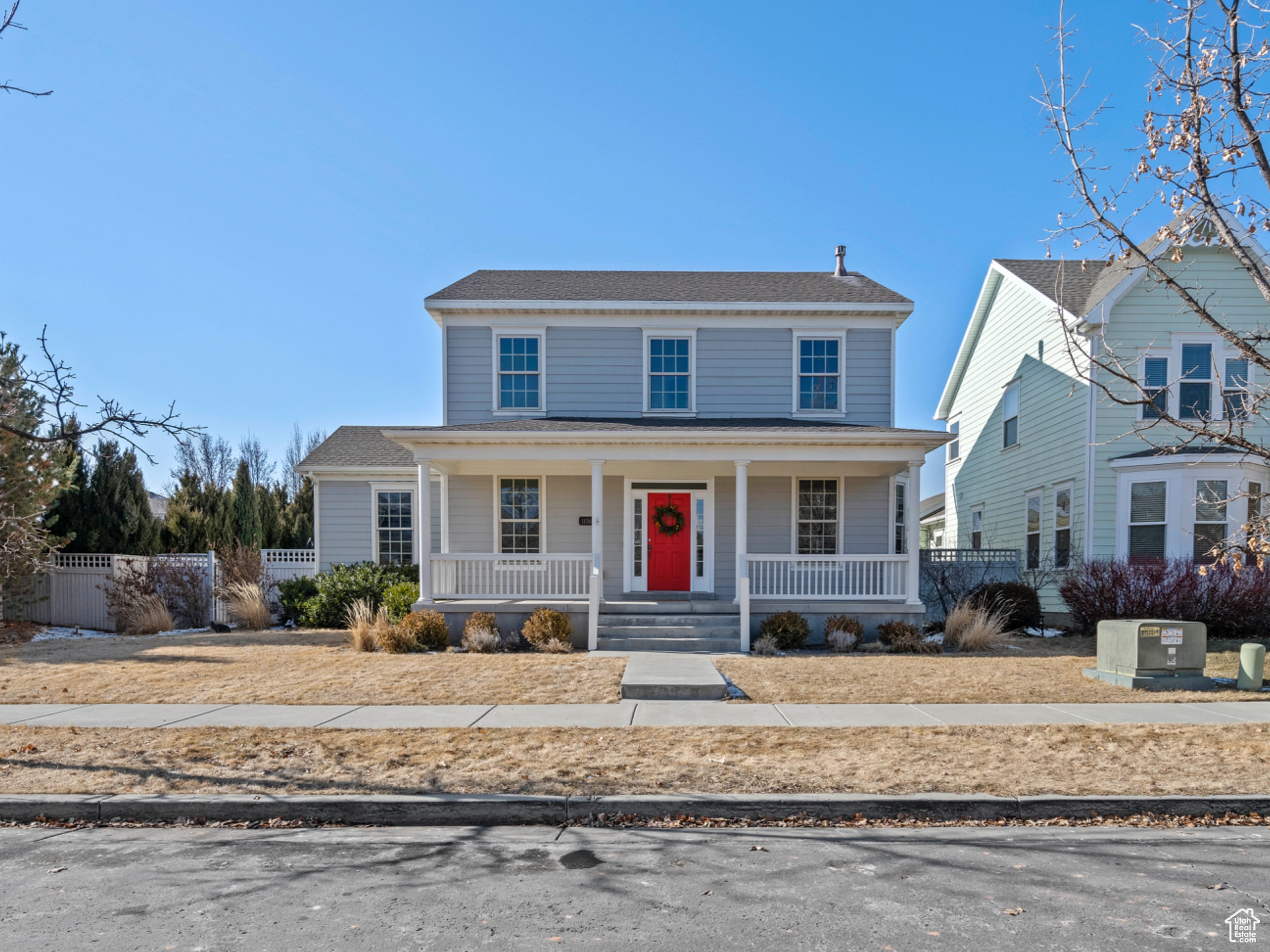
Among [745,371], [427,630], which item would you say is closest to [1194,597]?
[745,371]

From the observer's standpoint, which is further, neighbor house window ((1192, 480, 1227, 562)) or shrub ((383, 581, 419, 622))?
neighbor house window ((1192, 480, 1227, 562))

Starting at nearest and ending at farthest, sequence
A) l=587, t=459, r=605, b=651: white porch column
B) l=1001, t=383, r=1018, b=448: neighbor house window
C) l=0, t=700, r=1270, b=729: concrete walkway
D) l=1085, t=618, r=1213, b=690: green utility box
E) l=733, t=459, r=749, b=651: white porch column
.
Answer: l=0, t=700, r=1270, b=729: concrete walkway
l=1085, t=618, r=1213, b=690: green utility box
l=587, t=459, r=605, b=651: white porch column
l=733, t=459, r=749, b=651: white porch column
l=1001, t=383, r=1018, b=448: neighbor house window

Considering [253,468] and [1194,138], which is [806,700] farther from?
[253,468]

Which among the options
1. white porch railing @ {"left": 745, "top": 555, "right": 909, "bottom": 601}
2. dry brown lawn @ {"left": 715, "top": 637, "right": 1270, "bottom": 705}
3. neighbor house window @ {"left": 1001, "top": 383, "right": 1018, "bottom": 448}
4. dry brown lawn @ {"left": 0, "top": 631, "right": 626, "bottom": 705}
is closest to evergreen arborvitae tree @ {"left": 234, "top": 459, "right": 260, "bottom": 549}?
dry brown lawn @ {"left": 0, "top": 631, "right": 626, "bottom": 705}

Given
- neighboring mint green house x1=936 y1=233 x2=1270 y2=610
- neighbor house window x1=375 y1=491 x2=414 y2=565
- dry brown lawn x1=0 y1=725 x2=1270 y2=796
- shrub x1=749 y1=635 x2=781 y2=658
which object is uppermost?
neighboring mint green house x1=936 y1=233 x2=1270 y2=610

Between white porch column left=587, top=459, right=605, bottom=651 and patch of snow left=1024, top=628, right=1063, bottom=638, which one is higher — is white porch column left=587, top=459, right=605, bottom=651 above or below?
above

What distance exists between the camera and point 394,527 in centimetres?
1955

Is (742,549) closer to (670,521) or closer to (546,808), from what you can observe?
(670,521)

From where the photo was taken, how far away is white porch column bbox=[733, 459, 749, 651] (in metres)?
13.3

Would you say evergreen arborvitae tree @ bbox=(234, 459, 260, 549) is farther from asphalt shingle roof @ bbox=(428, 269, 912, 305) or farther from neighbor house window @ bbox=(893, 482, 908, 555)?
neighbor house window @ bbox=(893, 482, 908, 555)

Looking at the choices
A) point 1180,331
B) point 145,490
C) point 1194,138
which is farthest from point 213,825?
point 1180,331

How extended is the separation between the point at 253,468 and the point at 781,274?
51.6 meters

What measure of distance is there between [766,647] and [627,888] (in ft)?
29.1

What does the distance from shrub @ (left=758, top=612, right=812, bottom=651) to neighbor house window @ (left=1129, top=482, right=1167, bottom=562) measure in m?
7.29
